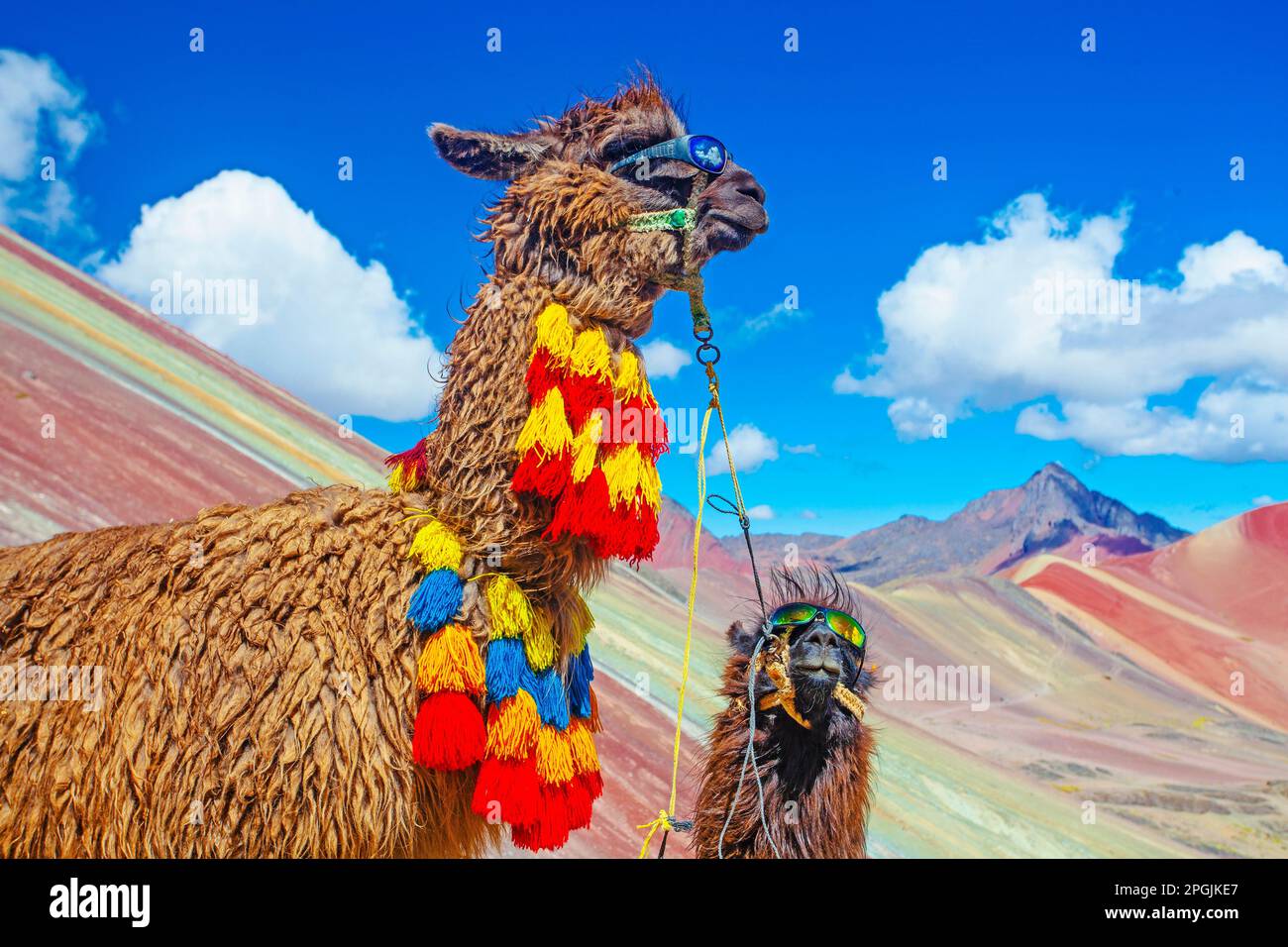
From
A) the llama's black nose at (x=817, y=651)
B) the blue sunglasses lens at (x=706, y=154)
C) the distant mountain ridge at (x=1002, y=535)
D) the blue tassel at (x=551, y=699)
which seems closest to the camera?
the blue tassel at (x=551, y=699)

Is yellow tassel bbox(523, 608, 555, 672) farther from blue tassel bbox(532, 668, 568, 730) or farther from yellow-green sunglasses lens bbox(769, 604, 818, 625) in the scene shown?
yellow-green sunglasses lens bbox(769, 604, 818, 625)

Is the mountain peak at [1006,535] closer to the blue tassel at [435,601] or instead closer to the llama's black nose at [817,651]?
the llama's black nose at [817,651]

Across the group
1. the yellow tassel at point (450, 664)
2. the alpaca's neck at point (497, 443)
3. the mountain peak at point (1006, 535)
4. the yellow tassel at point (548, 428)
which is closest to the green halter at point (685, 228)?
the alpaca's neck at point (497, 443)

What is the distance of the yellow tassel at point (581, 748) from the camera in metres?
2.46

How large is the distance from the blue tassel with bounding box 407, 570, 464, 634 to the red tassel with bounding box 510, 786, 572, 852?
502mm

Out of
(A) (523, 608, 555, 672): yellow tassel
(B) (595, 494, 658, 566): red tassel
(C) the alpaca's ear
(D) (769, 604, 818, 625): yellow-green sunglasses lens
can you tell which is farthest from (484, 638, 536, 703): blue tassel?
(C) the alpaca's ear

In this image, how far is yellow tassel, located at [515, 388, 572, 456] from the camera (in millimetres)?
2352

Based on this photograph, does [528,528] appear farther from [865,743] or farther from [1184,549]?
[1184,549]

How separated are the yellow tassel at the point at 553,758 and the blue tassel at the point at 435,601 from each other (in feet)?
1.25

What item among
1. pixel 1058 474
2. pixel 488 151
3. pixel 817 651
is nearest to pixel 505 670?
pixel 817 651

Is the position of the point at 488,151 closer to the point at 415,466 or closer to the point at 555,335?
the point at 555,335
